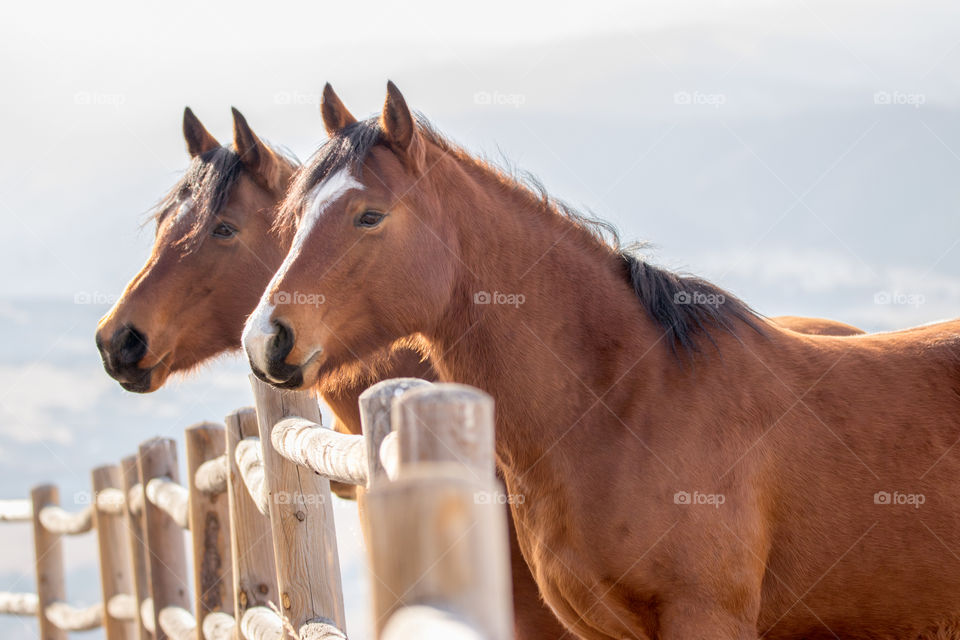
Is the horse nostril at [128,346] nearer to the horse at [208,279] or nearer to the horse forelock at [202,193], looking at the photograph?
the horse at [208,279]

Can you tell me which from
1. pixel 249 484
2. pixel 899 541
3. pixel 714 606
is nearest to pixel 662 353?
pixel 714 606

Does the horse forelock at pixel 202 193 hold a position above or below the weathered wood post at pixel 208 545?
above

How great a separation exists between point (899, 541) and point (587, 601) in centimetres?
128

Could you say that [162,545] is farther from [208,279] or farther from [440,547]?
[440,547]

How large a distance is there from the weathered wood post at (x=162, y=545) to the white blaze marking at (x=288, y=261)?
337 centimetres

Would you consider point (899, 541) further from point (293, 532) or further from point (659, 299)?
point (293, 532)

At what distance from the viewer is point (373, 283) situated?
10.7ft

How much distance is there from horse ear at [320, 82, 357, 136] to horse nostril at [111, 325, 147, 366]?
5.30 ft

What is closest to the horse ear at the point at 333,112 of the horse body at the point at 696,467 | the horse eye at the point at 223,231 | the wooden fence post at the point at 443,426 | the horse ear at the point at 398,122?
the horse ear at the point at 398,122

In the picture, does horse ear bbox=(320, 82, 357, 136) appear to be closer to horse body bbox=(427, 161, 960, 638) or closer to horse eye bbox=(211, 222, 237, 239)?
horse body bbox=(427, 161, 960, 638)

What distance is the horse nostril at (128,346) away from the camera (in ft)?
14.5

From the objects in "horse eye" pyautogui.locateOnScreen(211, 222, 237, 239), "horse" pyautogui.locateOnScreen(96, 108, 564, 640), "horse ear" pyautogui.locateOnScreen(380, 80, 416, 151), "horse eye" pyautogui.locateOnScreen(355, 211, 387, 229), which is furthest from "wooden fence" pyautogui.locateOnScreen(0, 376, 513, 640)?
"horse ear" pyautogui.locateOnScreen(380, 80, 416, 151)

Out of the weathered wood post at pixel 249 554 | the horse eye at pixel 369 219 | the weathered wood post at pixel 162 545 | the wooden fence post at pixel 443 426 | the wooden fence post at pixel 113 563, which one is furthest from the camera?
the wooden fence post at pixel 113 563

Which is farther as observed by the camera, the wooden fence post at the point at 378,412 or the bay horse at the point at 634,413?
the bay horse at the point at 634,413
